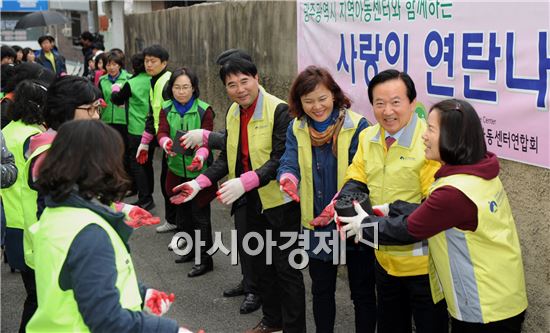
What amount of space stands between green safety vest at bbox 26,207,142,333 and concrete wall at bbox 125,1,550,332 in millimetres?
2240

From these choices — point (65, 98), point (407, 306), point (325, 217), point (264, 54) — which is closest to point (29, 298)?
point (65, 98)

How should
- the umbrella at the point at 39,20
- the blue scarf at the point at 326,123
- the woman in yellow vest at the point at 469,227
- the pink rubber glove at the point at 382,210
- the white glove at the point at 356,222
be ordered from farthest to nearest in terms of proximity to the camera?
the umbrella at the point at 39,20 < the blue scarf at the point at 326,123 < the pink rubber glove at the point at 382,210 < the white glove at the point at 356,222 < the woman in yellow vest at the point at 469,227

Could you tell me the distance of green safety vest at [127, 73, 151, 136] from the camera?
24.2 feet

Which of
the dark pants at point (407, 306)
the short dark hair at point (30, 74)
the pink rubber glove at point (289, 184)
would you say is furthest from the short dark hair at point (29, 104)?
the dark pants at point (407, 306)

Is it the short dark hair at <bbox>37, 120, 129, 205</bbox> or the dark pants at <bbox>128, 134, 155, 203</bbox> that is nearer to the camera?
the short dark hair at <bbox>37, 120, 129, 205</bbox>

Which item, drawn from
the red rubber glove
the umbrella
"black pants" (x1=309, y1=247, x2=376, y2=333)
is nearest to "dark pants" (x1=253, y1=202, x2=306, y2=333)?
"black pants" (x1=309, y1=247, x2=376, y2=333)

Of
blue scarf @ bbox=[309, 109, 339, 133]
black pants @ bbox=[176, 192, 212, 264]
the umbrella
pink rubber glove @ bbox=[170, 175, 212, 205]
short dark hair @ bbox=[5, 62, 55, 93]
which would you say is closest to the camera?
blue scarf @ bbox=[309, 109, 339, 133]

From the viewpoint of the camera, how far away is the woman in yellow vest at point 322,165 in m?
3.64

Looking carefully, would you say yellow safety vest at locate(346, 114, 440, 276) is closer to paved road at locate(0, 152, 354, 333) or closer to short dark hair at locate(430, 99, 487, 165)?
short dark hair at locate(430, 99, 487, 165)

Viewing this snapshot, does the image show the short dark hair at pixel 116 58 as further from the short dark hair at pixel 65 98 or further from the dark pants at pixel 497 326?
the dark pants at pixel 497 326

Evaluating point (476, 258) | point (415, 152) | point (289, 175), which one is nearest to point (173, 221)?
point (289, 175)

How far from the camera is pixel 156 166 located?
9.95 m

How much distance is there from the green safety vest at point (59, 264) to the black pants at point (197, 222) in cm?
336

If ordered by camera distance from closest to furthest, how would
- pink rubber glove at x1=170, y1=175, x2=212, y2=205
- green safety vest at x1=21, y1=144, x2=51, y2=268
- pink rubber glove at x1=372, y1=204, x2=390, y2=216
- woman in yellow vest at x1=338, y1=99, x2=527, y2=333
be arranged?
woman in yellow vest at x1=338, y1=99, x2=527, y2=333 → pink rubber glove at x1=372, y1=204, x2=390, y2=216 → green safety vest at x1=21, y1=144, x2=51, y2=268 → pink rubber glove at x1=170, y1=175, x2=212, y2=205
